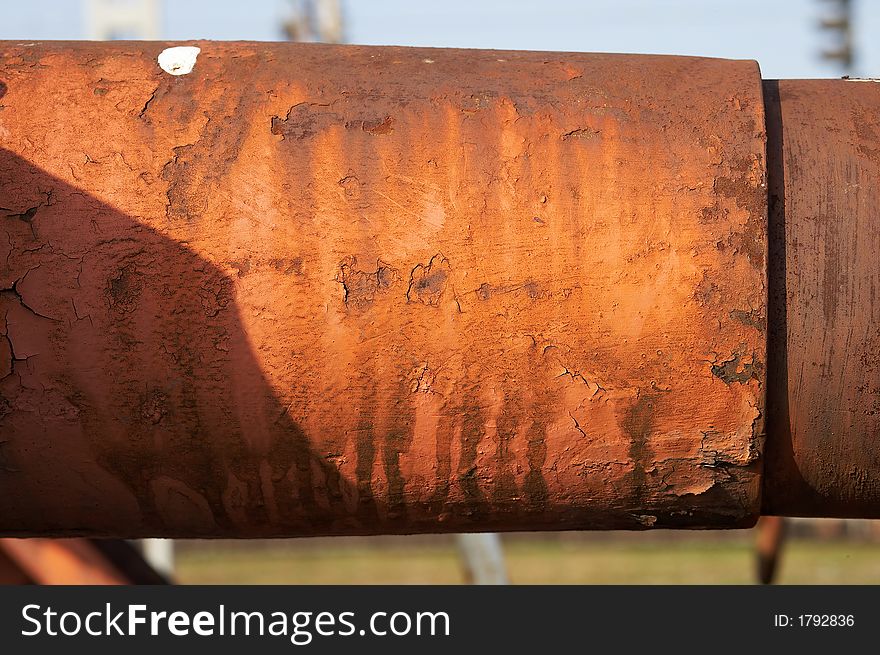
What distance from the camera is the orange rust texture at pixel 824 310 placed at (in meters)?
1.72

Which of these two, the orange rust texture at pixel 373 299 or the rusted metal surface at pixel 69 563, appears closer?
the orange rust texture at pixel 373 299

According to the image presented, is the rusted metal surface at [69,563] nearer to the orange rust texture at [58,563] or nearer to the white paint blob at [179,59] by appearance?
the orange rust texture at [58,563]

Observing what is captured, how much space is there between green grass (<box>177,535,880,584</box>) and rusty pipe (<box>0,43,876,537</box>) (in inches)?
372

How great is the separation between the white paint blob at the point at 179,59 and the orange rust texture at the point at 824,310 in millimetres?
1145

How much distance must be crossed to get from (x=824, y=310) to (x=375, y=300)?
82 cm

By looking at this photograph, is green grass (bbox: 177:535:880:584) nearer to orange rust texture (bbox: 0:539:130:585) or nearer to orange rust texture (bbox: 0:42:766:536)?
orange rust texture (bbox: 0:539:130:585)

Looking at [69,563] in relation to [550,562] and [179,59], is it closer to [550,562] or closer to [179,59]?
[179,59]

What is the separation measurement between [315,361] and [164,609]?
0.83 meters

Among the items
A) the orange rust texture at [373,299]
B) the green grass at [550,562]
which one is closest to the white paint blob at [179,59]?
the orange rust texture at [373,299]

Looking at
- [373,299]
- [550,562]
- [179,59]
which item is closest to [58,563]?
[179,59]

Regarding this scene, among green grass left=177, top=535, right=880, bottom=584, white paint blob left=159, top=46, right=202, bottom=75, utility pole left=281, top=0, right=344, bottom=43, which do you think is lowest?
white paint blob left=159, top=46, right=202, bottom=75

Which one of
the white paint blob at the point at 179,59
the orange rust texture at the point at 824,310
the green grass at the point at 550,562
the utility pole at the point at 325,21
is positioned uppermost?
the utility pole at the point at 325,21

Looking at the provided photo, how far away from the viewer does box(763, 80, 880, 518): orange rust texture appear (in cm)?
172

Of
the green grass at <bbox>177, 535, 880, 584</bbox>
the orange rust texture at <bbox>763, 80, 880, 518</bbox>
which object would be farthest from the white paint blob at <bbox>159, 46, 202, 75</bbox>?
the green grass at <bbox>177, 535, 880, 584</bbox>
